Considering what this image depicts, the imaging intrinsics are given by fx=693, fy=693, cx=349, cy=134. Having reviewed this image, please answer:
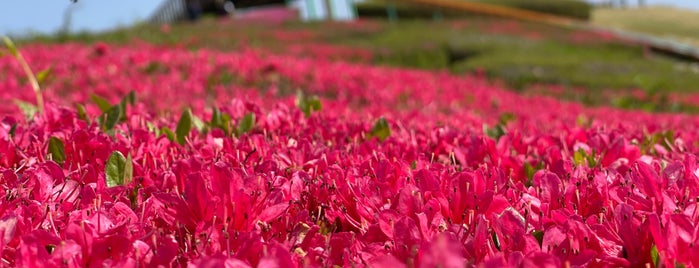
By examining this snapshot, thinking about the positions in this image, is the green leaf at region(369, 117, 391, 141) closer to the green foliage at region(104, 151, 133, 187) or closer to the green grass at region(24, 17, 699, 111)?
the green foliage at region(104, 151, 133, 187)

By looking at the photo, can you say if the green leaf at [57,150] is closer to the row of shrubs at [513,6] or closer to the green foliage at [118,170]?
the green foliage at [118,170]

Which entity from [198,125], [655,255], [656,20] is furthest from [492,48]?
[656,20]

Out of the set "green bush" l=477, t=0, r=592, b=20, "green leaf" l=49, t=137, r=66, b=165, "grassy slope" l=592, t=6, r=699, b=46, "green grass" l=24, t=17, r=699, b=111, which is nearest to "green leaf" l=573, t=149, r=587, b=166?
"green leaf" l=49, t=137, r=66, b=165

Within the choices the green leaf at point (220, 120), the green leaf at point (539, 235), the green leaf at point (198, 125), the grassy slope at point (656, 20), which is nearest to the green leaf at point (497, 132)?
the green leaf at point (220, 120)

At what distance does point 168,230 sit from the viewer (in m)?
1.80

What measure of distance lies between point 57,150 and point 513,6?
3762 centimetres

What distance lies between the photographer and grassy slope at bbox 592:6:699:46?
35.4 meters

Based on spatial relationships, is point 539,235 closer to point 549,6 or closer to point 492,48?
point 492,48

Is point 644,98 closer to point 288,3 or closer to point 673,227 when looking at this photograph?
point 673,227

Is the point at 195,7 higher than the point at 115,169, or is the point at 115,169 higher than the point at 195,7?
the point at 115,169

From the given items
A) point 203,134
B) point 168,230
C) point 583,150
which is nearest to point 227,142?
point 203,134

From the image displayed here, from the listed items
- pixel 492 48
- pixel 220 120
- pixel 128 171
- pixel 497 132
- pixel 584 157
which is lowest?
pixel 492 48

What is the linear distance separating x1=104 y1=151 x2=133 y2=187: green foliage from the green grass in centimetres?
1094

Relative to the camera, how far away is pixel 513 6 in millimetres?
38094
